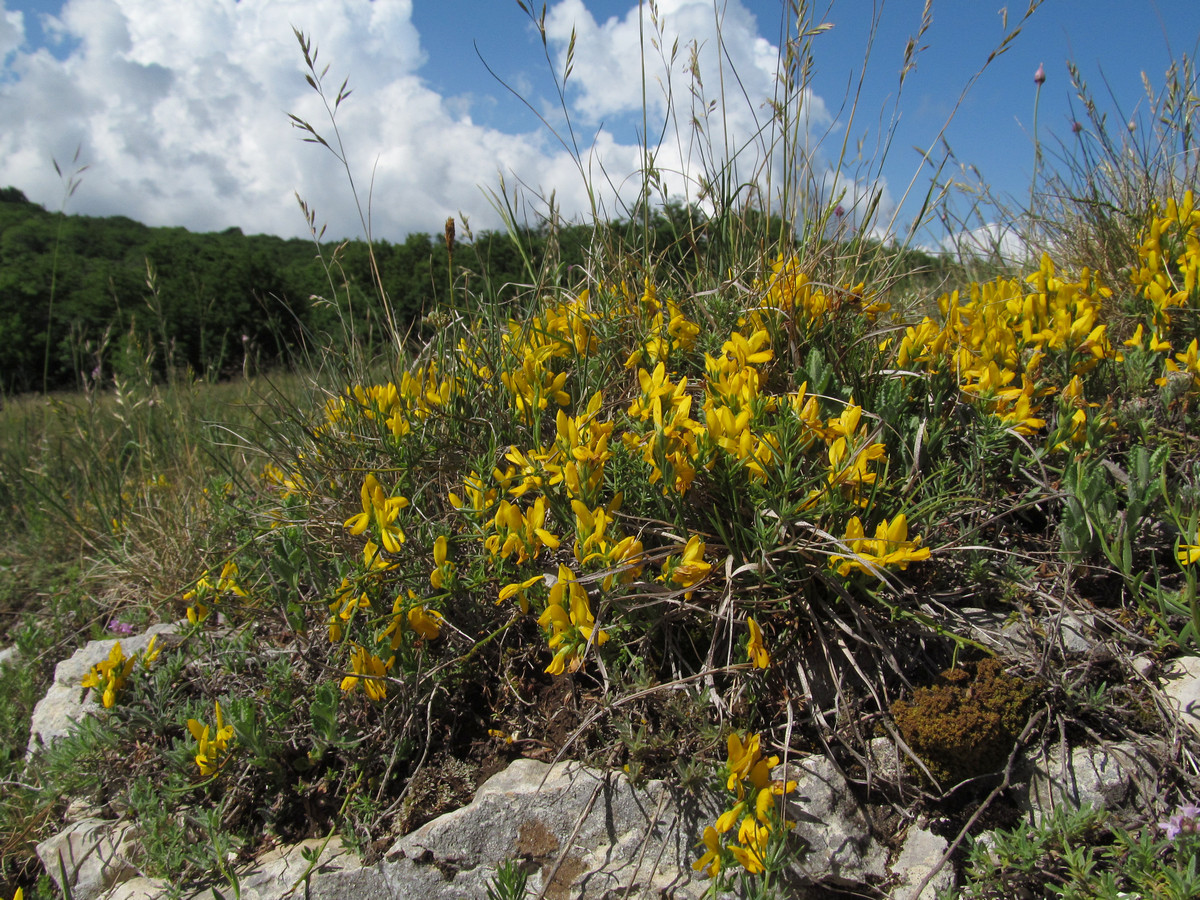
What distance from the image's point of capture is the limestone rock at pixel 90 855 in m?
1.80

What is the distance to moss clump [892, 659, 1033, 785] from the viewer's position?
142 cm

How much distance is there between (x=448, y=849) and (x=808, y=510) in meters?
1.19

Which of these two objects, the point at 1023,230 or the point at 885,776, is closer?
the point at 885,776

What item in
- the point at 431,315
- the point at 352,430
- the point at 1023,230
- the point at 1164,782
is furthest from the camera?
the point at 1023,230

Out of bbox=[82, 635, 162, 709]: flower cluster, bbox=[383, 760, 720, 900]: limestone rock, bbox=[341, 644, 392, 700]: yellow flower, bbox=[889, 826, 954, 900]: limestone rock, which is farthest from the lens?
bbox=[82, 635, 162, 709]: flower cluster

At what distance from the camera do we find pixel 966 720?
1.42 meters

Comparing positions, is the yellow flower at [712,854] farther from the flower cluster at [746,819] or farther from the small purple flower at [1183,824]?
the small purple flower at [1183,824]

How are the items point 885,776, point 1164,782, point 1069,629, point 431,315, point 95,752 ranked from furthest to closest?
1. point 431,315
2. point 95,752
3. point 1069,629
4. point 885,776
5. point 1164,782

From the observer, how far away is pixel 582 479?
1590 millimetres

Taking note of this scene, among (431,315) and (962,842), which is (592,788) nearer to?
(962,842)

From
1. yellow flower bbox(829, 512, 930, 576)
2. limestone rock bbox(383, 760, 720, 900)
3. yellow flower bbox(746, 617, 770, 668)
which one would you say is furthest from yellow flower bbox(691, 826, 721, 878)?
yellow flower bbox(829, 512, 930, 576)

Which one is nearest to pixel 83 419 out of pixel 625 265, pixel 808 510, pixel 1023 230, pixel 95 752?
pixel 95 752

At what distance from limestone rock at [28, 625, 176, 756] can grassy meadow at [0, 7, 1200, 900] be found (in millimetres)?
122

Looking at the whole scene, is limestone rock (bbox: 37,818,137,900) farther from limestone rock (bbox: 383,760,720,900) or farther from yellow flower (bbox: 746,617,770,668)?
yellow flower (bbox: 746,617,770,668)
